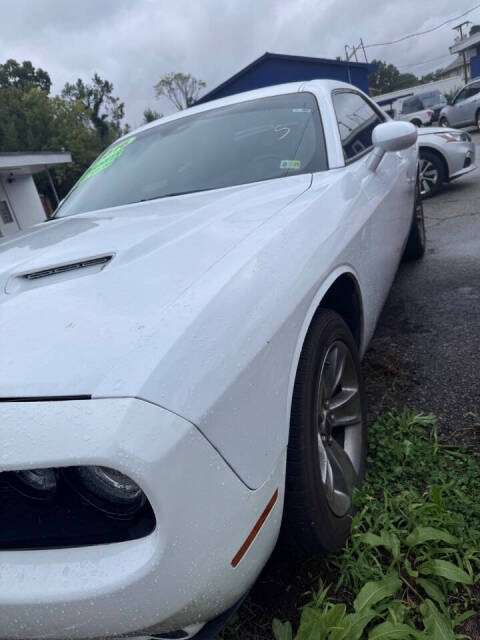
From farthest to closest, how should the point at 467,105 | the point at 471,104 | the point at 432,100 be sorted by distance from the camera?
the point at 432,100 < the point at 467,105 < the point at 471,104

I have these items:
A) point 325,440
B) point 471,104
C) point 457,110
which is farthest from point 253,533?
point 457,110

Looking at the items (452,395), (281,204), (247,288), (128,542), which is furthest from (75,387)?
(452,395)

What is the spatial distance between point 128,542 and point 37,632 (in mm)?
256

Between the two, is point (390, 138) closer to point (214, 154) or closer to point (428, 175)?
point (214, 154)

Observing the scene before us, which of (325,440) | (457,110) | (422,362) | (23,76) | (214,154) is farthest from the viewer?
(23,76)

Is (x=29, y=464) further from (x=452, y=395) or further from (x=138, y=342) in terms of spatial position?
(x=452, y=395)

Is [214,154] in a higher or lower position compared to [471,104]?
higher

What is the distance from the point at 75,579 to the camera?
2.98 ft

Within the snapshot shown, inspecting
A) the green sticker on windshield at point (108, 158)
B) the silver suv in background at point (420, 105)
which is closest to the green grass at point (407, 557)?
the green sticker on windshield at point (108, 158)

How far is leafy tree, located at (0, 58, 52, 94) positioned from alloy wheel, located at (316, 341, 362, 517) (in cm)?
5683

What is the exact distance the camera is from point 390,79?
80.7 meters

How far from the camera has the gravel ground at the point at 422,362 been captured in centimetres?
149

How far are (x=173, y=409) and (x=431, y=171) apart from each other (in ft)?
22.7

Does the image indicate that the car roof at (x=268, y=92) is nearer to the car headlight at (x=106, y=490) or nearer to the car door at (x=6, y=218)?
the car headlight at (x=106, y=490)
